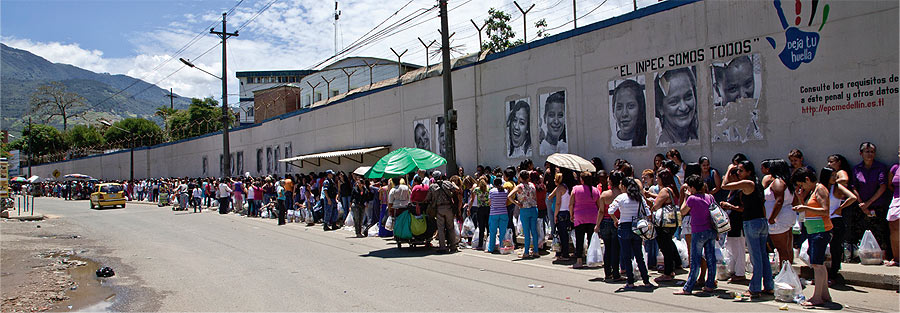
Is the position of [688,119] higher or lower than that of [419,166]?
higher

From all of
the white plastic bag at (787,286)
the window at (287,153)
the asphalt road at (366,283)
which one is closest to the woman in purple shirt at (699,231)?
the asphalt road at (366,283)

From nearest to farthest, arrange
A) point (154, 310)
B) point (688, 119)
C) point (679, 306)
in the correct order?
point (679, 306) < point (154, 310) < point (688, 119)

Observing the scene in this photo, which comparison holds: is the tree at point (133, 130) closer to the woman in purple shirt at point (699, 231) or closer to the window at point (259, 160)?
the window at point (259, 160)

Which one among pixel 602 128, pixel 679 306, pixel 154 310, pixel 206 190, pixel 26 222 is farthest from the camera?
pixel 206 190

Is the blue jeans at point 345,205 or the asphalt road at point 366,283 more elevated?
the blue jeans at point 345,205

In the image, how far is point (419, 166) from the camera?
1380 centimetres

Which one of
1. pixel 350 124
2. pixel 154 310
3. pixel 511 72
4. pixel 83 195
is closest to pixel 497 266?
pixel 154 310

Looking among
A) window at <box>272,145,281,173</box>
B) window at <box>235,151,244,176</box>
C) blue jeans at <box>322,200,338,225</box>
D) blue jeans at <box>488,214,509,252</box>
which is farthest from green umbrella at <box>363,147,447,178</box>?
window at <box>235,151,244,176</box>

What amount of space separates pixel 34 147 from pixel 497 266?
11039 centimetres

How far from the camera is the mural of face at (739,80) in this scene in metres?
11.8

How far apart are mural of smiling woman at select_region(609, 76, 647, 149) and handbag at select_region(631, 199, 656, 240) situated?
20.6 feet

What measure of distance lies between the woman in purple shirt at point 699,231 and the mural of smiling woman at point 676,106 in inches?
228

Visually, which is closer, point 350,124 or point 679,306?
point 679,306

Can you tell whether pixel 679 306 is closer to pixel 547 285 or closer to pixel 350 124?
pixel 547 285
